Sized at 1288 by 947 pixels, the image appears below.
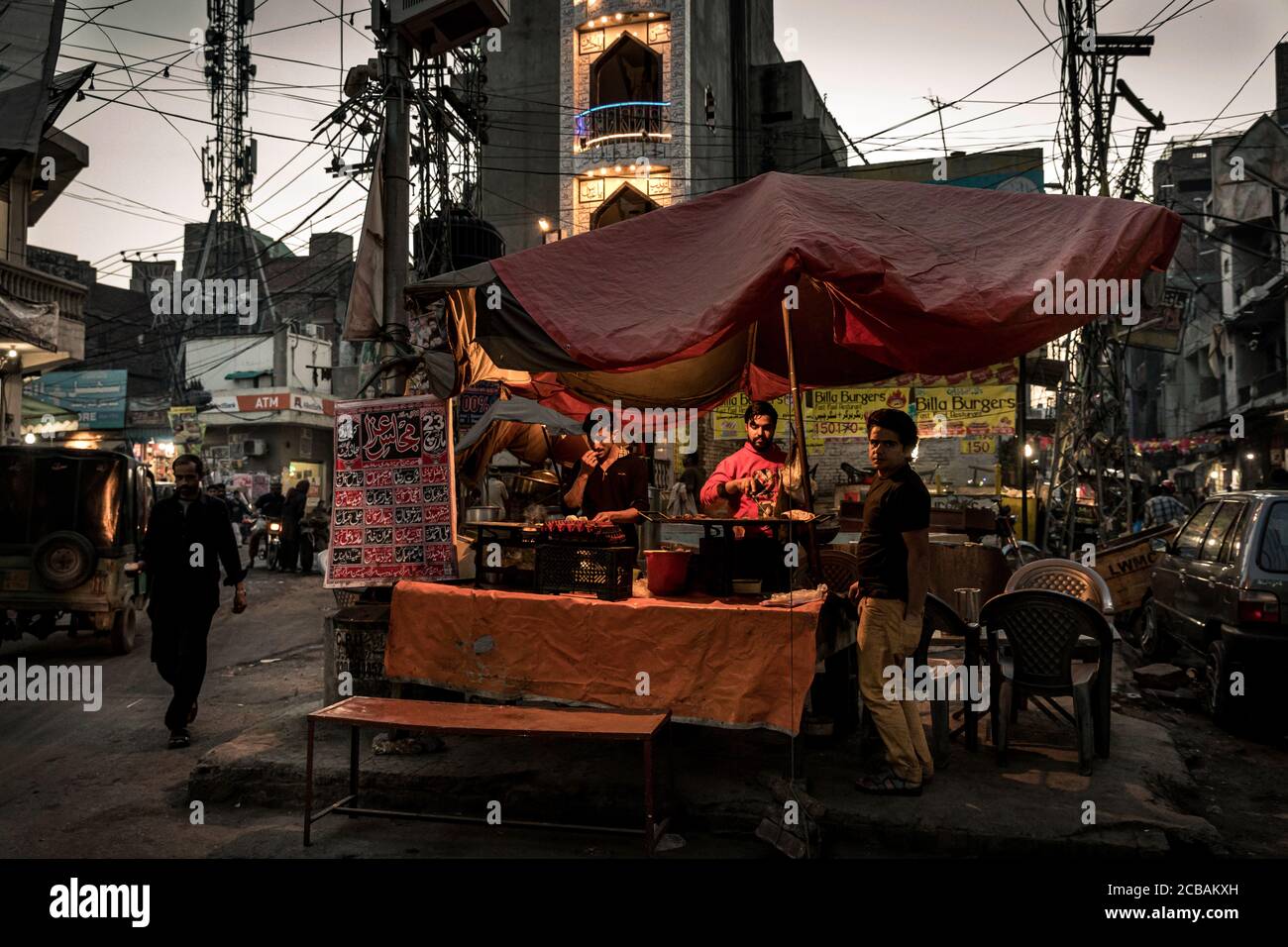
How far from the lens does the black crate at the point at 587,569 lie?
5312 millimetres

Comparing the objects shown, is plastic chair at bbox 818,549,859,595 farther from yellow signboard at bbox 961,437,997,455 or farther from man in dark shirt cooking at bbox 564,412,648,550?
yellow signboard at bbox 961,437,997,455

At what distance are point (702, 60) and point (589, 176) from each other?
14.6 feet

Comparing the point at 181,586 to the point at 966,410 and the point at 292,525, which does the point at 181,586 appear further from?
the point at 292,525

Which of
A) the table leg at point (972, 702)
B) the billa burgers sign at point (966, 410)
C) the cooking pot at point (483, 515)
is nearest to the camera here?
the table leg at point (972, 702)

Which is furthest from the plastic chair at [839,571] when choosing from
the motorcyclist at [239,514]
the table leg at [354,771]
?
the motorcyclist at [239,514]

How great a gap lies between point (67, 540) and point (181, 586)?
4.52m

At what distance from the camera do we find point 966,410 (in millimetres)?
14672

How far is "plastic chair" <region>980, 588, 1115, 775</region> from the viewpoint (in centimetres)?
545

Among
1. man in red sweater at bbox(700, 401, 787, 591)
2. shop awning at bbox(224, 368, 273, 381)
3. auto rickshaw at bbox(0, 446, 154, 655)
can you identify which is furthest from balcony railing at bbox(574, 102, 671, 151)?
shop awning at bbox(224, 368, 273, 381)

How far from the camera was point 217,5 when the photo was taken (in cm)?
2789

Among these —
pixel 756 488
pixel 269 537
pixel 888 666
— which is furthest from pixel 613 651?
pixel 269 537

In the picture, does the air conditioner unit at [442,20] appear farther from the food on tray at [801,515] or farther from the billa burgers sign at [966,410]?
the billa burgers sign at [966,410]

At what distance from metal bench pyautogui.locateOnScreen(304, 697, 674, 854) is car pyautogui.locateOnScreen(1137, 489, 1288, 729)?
16.6 ft

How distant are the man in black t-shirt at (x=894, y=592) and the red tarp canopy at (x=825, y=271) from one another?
31.8 inches
